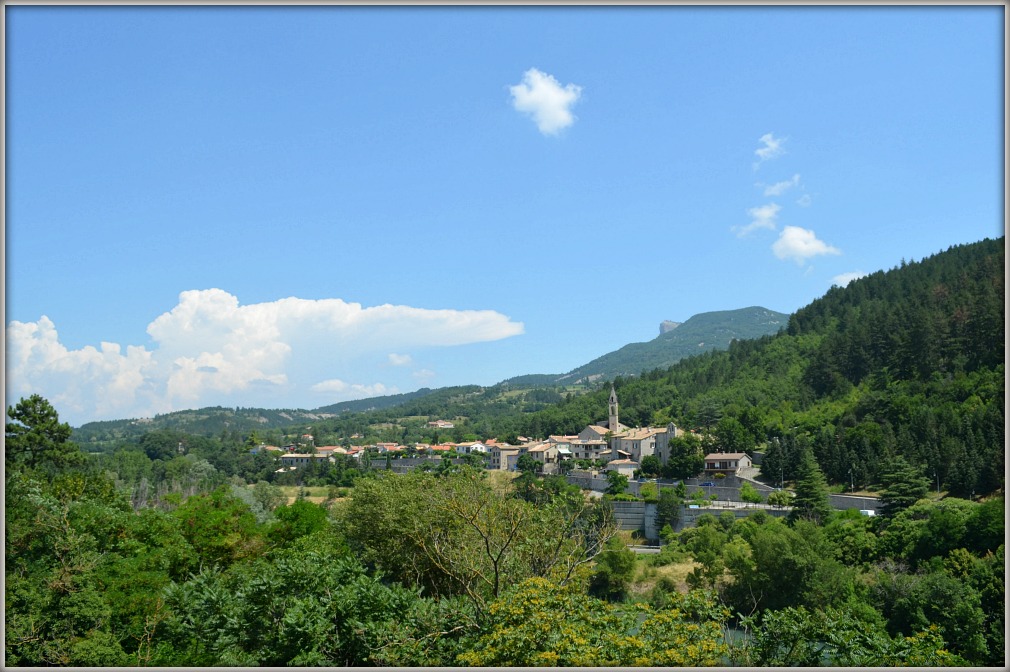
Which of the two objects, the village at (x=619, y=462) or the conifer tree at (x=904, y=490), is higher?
the conifer tree at (x=904, y=490)

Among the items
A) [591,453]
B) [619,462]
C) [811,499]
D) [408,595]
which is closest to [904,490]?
[811,499]

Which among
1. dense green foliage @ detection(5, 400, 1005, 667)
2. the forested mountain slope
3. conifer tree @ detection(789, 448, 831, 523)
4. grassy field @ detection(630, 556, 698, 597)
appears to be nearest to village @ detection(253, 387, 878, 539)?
conifer tree @ detection(789, 448, 831, 523)

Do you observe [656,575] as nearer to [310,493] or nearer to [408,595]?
[408,595]

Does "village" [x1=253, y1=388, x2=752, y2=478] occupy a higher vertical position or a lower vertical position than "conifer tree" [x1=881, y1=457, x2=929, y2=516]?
lower

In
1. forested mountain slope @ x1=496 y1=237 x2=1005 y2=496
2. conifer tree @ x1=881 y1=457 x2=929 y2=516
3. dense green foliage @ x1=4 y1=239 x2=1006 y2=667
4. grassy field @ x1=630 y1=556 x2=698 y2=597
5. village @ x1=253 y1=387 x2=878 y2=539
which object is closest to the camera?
dense green foliage @ x1=4 y1=239 x2=1006 y2=667

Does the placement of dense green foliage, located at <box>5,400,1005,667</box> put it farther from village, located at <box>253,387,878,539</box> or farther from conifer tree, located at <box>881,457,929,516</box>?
village, located at <box>253,387,878,539</box>

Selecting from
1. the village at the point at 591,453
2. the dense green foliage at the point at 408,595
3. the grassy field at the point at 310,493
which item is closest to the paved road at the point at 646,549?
the dense green foliage at the point at 408,595

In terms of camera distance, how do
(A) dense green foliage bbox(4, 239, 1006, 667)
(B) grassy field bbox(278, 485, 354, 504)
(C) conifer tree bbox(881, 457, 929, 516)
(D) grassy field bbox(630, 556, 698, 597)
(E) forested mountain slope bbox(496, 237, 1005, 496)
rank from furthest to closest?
(B) grassy field bbox(278, 485, 354, 504) → (E) forested mountain slope bbox(496, 237, 1005, 496) → (C) conifer tree bbox(881, 457, 929, 516) → (D) grassy field bbox(630, 556, 698, 597) → (A) dense green foliage bbox(4, 239, 1006, 667)

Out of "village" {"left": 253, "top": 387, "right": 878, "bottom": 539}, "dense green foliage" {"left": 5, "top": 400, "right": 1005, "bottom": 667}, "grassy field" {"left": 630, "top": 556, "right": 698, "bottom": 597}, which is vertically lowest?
"grassy field" {"left": 630, "top": 556, "right": 698, "bottom": 597}

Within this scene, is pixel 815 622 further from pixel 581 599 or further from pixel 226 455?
pixel 226 455

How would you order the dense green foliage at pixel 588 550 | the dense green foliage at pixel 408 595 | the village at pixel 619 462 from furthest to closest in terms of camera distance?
the village at pixel 619 462 < the dense green foliage at pixel 588 550 < the dense green foliage at pixel 408 595

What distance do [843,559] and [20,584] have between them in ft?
98.8

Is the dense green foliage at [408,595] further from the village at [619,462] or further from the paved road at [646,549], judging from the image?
the village at [619,462]

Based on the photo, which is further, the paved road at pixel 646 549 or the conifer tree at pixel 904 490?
the paved road at pixel 646 549
